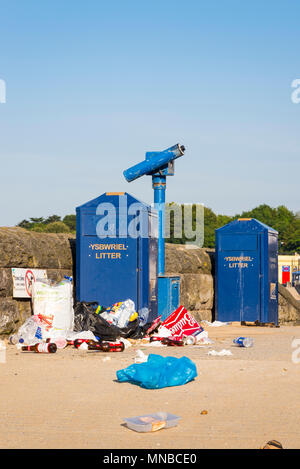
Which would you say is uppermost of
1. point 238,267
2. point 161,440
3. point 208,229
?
point 208,229

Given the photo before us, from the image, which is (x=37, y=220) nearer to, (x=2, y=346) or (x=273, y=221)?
(x=273, y=221)

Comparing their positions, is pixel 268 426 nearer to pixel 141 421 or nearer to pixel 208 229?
pixel 141 421

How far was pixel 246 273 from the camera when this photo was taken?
44.9 feet

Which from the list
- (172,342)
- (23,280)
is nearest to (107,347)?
(172,342)

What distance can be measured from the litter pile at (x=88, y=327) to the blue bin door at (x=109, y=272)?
0.24m

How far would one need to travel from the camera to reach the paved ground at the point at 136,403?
13.0ft

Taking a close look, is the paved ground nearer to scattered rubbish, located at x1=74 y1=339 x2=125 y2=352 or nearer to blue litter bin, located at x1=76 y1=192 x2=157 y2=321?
scattered rubbish, located at x1=74 y1=339 x2=125 y2=352

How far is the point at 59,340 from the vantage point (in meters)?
8.50

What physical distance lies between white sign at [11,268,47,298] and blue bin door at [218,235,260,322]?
5096mm

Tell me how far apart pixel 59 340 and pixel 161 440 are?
4746mm

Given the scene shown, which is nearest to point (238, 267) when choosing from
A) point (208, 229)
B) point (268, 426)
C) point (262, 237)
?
point (262, 237)

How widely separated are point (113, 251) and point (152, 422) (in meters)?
6.66

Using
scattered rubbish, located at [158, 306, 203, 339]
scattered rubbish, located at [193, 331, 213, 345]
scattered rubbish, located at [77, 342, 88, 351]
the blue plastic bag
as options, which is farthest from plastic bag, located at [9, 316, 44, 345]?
the blue plastic bag

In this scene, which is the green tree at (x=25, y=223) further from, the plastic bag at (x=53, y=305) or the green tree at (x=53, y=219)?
the plastic bag at (x=53, y=305)
